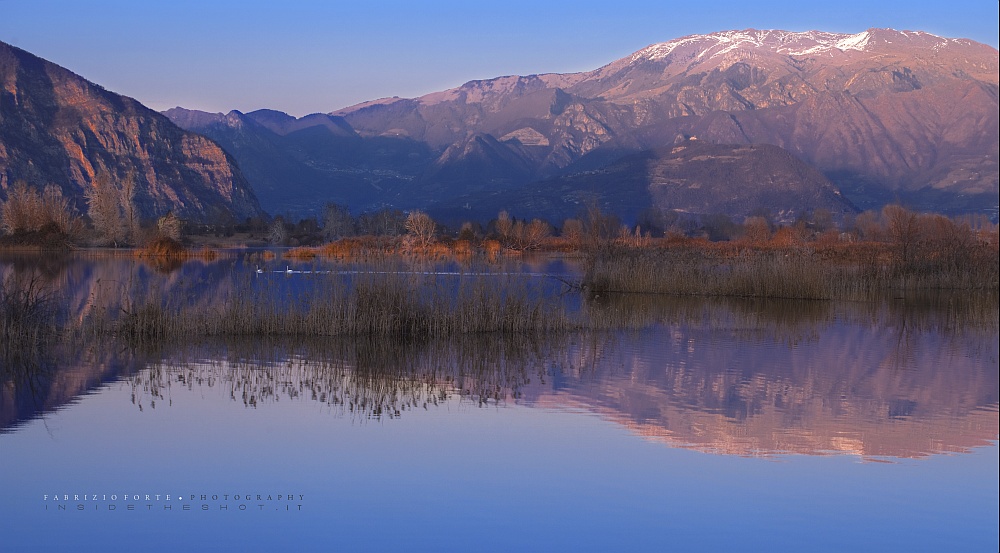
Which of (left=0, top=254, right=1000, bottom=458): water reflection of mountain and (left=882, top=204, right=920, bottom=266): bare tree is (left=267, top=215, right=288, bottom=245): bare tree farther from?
(left=0, top=254, right=1000, bottom=458): water reflection of mountain

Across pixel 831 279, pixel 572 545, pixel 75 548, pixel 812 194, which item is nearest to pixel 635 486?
pixel 572 545

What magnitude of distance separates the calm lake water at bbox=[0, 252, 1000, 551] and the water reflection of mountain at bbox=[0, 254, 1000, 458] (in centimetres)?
5

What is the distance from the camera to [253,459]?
819cm

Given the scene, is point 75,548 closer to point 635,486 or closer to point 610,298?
point 635,486

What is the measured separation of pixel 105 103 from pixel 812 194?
91600 mm

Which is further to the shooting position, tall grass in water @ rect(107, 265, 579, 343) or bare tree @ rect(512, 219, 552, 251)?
bare tree @ rect(512, 219, 552, 251)

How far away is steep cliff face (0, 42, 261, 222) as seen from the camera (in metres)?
111

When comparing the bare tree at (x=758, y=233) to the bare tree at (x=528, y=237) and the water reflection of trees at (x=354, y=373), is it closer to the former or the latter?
the bare tree at (x=528, y=237)

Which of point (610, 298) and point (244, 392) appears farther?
point (610, 298)

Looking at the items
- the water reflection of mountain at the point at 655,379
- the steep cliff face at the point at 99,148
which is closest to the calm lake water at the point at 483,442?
the water reflection of mountain at the point at 655,379

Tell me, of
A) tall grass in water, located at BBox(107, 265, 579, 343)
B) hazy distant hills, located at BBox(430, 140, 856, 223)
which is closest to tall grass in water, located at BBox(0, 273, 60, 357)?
→ tall grass in water, located at BBox(107, 265, 579, 343)

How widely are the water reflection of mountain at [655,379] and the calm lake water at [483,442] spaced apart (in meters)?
0.05

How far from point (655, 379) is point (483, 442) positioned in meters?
3.86

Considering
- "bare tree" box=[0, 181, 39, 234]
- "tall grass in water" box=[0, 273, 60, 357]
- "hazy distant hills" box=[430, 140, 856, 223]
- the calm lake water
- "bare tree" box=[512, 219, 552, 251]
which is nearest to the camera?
the calm lake water
